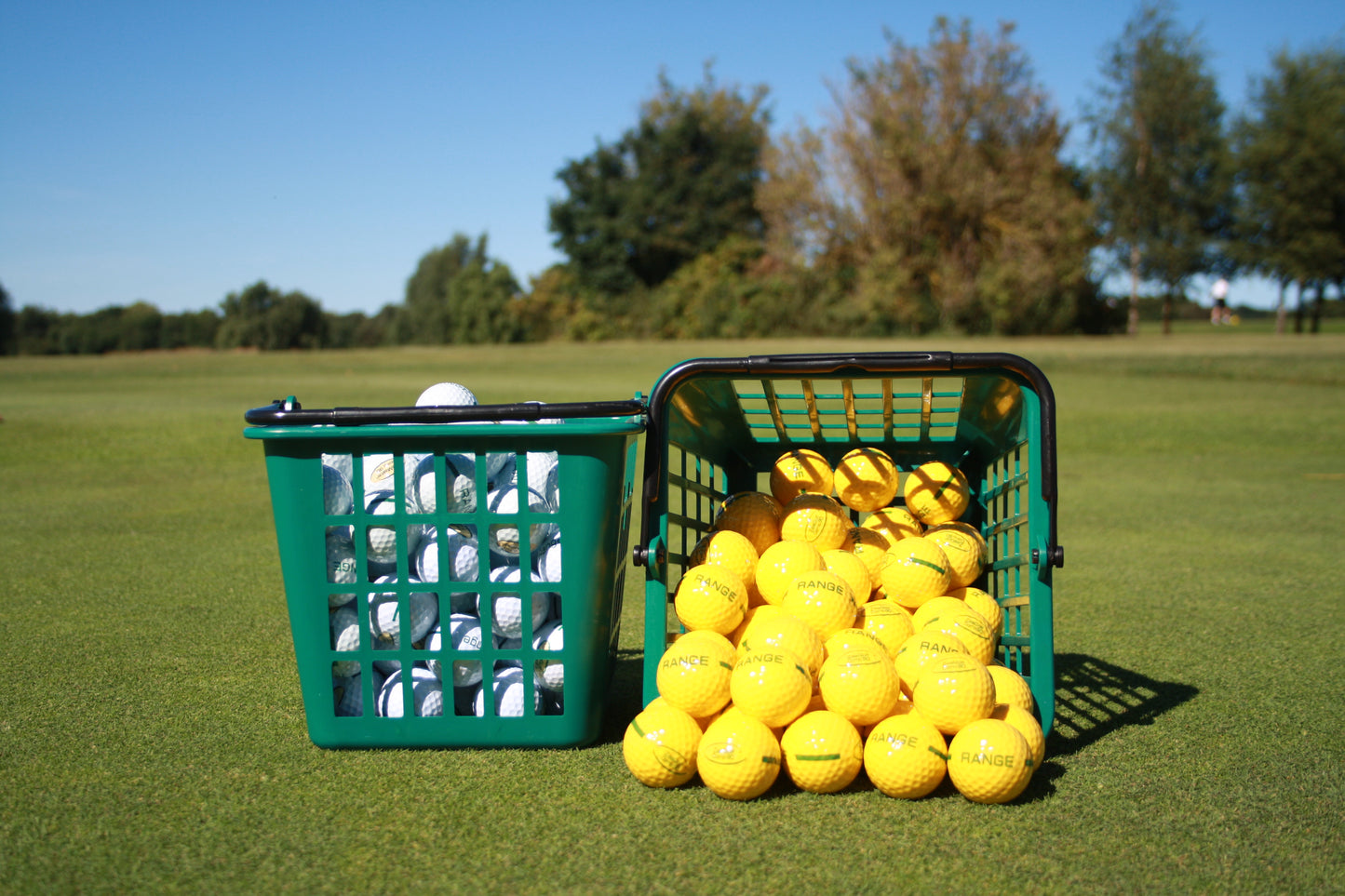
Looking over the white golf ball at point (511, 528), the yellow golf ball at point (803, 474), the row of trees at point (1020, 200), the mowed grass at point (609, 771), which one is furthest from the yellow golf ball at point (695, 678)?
the row of trees at point (1020, 200)

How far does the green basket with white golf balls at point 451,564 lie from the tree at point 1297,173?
1219 inches

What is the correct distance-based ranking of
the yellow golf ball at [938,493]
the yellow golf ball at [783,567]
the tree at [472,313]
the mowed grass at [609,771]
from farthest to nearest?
the tree at [472,313] < the yellow golf ball at [938,493] < the yellow golf ball at [783,567] < the mowed grass at [609,771]

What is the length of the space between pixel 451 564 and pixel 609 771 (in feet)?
2.08

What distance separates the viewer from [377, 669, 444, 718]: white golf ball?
7.46ft

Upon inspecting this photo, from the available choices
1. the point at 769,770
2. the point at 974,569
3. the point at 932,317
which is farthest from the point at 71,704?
the point at 932,317

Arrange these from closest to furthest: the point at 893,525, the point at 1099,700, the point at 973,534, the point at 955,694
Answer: the point at 955,694 < the point at 1099,700 < the point at 973,534 < the point at 893,525

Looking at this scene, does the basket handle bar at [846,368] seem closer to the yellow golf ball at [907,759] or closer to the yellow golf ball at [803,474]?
the yellow golf ball at [907,759]

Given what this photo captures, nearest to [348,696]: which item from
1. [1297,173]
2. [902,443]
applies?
[902,443]

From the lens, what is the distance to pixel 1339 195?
26141 mm

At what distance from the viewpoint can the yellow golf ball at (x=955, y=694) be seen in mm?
2086

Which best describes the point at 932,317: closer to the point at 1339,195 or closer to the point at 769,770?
the point at 1339,195

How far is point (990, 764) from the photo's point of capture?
195cm

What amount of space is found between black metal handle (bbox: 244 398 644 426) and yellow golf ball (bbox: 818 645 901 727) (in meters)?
0.79

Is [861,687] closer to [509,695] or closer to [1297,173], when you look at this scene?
[509,695]
